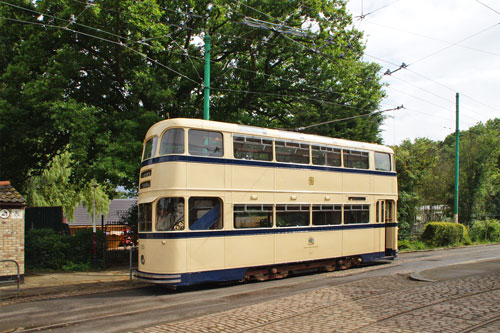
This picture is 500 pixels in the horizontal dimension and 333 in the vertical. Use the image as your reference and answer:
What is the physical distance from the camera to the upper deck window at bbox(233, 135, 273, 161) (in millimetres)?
13297

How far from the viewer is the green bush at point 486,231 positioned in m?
33.6

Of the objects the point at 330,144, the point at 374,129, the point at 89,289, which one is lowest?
the point at 89,289

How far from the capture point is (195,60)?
774 inches

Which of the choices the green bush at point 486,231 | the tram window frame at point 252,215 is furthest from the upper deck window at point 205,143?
the green bush at point 486,231

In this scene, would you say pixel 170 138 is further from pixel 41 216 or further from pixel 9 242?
pixel 41 216

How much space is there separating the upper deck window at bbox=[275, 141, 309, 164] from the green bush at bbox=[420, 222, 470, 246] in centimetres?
1634

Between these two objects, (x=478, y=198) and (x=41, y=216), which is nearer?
(x=41, y=216)

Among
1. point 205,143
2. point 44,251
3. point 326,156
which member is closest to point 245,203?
point 205,143

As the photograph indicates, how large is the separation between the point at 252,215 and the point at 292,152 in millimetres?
2552

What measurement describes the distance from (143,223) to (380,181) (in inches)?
375

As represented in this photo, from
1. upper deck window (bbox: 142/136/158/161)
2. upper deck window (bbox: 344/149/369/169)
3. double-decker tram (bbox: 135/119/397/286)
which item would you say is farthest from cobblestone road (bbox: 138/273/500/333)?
upper deck window (bbox: 344/149/369/169)

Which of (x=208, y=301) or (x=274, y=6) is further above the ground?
(x=274, y=6)

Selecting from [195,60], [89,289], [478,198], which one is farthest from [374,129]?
[478,198]

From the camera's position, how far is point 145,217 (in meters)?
12.9
